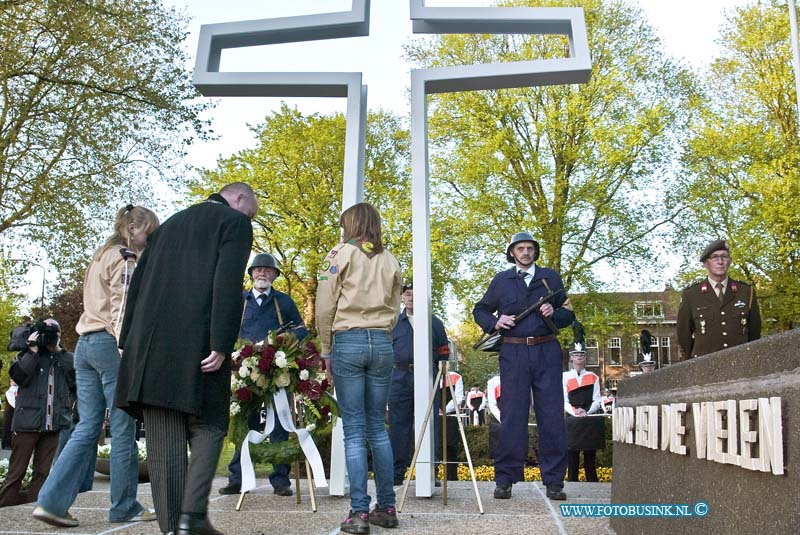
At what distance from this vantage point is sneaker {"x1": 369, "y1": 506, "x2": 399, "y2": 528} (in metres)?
5.22

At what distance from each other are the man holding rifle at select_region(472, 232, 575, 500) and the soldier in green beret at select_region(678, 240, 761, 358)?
1.06 m

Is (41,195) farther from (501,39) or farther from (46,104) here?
(501,39)

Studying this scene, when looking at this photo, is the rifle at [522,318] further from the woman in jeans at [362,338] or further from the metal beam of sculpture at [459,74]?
the woman in jeans at [362,338]

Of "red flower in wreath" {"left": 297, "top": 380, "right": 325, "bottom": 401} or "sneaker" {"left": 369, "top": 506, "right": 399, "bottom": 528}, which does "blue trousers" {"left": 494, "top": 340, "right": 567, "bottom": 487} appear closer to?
"red flower in wreath" {"left": 297, "top": 380, "right": 325, "bottom": 401}

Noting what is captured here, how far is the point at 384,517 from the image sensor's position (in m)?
5.23

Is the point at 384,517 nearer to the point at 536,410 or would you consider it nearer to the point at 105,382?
the point at 105,382

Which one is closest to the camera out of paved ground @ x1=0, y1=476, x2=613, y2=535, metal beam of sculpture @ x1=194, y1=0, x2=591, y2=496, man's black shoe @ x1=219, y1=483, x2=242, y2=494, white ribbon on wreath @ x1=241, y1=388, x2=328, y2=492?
paved ground @ x1=0, y1=476, x2=613, y2=535

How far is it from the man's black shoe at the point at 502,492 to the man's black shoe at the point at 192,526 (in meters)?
3.18

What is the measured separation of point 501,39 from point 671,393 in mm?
24918

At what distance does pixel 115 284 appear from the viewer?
224 inches

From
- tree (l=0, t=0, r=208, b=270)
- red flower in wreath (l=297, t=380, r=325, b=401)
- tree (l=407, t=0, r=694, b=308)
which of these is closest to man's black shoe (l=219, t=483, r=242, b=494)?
red flower in wreath (l=297, t=380, r=325, b=401)

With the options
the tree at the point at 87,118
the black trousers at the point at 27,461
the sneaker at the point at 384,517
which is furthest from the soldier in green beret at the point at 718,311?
the tree at the point at 87,118

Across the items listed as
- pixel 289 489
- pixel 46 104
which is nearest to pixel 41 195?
pixel 46 104

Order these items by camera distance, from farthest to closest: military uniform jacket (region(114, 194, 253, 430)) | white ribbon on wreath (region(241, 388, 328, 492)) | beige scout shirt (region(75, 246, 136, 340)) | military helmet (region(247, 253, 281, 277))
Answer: military helmet (region(247, 253, 281, 277)), white ribbon on wreath (region(241, 388, 328, 492)), beige scout shirt (region(75, 246, 136, 340)), military uniform jacket (region(114, 194, 253, 430))
